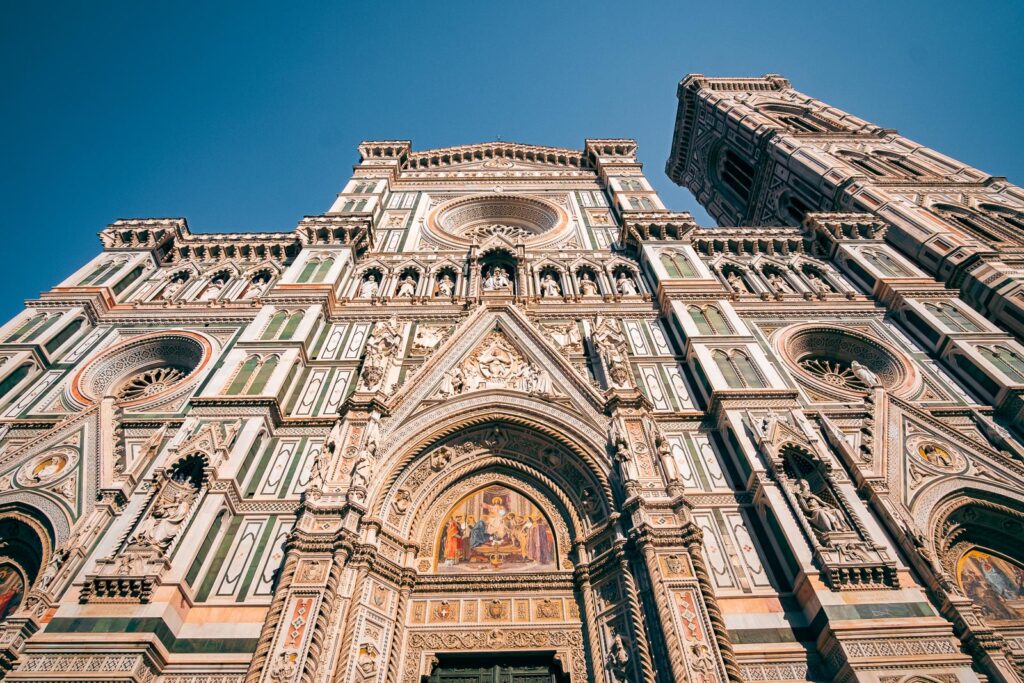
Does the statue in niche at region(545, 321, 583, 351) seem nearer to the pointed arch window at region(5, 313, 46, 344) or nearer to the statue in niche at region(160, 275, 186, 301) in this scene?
the statue in niche at region(160, 275, 186, 301)

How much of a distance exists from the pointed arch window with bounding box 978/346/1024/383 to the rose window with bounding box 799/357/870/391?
2.20 meters

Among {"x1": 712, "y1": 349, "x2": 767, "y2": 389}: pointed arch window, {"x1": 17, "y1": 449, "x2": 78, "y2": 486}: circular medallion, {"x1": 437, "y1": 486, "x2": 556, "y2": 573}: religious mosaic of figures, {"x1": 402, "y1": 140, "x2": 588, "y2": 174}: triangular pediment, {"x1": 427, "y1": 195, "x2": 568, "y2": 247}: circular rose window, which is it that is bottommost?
{"x1": 437, "y1": 486, "x2": 556, "y2": 573}: religious mosaic of figures

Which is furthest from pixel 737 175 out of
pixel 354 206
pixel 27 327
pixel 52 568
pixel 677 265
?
pixel 52 568

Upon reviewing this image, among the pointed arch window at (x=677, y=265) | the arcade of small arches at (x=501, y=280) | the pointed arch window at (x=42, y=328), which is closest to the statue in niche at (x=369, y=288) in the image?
the arcade of small arches at (x=501, y=280)

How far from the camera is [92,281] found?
1401 centimetres

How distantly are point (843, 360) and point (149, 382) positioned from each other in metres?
14.5

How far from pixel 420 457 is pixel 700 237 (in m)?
10.8

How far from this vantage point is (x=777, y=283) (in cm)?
1503

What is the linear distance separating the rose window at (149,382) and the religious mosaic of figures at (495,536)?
6.56m

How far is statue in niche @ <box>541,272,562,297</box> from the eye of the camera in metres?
14.3

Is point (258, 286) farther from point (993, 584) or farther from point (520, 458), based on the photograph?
point (993, 584)

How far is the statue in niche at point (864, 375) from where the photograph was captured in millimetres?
11461

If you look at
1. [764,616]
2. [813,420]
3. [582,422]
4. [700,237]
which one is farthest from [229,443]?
[700,237]

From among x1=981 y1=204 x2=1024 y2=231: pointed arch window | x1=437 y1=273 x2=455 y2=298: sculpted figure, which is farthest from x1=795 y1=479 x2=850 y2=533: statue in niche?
x1=981 y1=204 x2=1024 y2=231: pointed arch window
